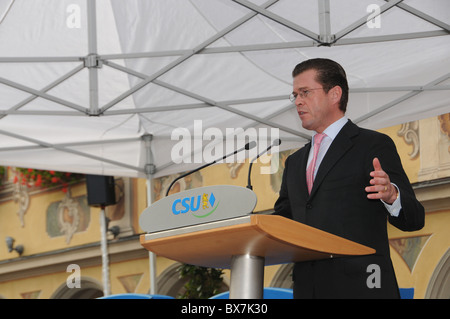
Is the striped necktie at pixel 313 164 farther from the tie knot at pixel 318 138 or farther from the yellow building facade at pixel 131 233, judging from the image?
the yellow building facade at pixel 131 233

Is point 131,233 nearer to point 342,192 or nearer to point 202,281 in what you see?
point 202,281

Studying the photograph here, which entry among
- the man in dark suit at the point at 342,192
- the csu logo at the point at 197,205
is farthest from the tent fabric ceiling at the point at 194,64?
the csu logo at the point at 197,205

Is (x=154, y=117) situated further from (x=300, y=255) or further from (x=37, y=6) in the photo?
(x=300, y=255)

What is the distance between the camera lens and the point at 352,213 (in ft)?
9.03

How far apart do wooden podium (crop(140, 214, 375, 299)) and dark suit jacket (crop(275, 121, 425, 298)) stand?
0.29ft

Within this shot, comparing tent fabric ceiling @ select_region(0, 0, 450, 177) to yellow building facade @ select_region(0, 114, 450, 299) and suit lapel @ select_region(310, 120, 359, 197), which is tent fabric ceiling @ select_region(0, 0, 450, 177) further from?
suit lapel @ select_region(310, 120, 359, 197)

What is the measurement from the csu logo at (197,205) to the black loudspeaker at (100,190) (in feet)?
35.6

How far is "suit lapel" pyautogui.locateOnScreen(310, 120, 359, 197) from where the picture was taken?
9.27ft

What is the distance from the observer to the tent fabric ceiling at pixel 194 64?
644 cm

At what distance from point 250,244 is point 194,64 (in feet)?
16.4

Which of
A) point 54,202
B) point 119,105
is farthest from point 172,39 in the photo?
point 54,202

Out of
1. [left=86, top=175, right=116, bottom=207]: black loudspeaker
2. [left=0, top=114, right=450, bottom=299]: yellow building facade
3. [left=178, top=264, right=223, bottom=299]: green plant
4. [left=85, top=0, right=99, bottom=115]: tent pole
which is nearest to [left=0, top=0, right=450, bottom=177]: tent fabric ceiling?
[left=85, top=0, right=99, bottom=115]: tent pole
